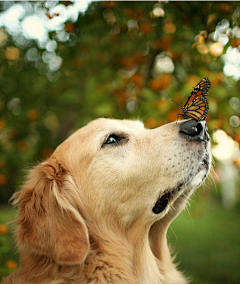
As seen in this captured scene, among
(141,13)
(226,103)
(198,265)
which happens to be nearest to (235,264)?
(198,265)

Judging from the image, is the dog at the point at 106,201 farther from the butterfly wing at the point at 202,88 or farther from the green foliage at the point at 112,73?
the green foliage at the point at 112,73

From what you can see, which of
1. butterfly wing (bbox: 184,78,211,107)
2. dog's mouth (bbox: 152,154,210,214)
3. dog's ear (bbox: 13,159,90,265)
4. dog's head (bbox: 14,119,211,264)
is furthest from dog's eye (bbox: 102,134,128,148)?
butterfly wing (bbox: 184,78,211,107)

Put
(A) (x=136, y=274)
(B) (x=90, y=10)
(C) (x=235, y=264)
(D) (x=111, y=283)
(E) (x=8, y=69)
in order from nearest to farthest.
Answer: (D) (x=111, y=283) → (A) (x=136, y=274) → (B) (x=90, y=10) → (E) (x=8, y=69) → (C) (x=235, y=264)

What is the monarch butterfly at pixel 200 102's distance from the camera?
75.1 inches

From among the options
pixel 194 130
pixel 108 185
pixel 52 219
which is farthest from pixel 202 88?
pixel 52 219

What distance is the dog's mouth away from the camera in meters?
2.04

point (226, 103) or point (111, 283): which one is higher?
point (226, 103)

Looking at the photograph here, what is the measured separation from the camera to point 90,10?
328cm

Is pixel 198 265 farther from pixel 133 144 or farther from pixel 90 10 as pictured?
pixel 90 10

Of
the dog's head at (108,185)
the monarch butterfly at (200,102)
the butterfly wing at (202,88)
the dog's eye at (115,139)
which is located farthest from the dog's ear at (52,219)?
the butterfly wing at (202,88)

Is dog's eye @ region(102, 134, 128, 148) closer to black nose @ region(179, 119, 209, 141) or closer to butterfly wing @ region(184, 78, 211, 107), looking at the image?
black nose @ region(179, 119, 209, 141)

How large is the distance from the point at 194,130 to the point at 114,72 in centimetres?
211

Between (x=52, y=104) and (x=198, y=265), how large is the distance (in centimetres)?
394

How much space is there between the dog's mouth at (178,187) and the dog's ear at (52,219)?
0.62 m
